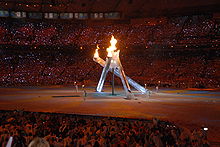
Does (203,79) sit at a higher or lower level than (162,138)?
higher

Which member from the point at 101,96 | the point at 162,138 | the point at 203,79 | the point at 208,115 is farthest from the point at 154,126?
the point at 203,79

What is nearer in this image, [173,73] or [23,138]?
[23,138]

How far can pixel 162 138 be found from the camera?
8695 mm

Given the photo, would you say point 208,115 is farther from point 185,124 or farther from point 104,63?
point 104,63

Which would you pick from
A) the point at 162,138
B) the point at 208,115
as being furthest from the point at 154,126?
the point at 208,115

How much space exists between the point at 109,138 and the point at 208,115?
10854mm

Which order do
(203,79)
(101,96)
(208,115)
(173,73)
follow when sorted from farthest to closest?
(173,73)
(203,79)
(101,96)
(208,115)

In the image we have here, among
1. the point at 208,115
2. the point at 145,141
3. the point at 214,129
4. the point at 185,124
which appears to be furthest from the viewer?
the point at 208,115

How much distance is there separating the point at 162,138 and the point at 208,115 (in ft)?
32.2

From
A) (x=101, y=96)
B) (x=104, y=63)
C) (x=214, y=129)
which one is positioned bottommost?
(x=214, y=129)

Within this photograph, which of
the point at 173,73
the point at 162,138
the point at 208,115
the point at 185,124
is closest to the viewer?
the point at 162,138

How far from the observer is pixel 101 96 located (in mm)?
29734

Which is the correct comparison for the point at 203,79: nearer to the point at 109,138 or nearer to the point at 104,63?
the point at 104,63

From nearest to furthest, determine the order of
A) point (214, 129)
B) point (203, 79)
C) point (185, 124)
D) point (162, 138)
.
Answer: point (162, 138)
point (214, 129)
point (185, 124)
point (203, 79)
